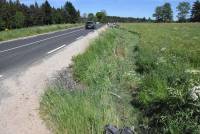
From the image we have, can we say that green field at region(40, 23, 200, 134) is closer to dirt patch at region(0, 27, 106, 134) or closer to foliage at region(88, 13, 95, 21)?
dirt patch at region(0, 27, 106, 134)

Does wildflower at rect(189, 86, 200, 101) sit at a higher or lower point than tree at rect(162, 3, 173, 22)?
higher

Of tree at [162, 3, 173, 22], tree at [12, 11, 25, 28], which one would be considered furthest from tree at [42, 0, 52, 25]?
tree at [162, 3, 173, 22]

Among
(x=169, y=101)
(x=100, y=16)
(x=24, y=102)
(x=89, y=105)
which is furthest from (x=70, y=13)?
(x=89, y=105)

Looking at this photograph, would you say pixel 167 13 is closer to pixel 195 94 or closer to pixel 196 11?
pixel 196 11

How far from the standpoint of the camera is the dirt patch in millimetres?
6198

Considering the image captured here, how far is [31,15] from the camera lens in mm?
97375

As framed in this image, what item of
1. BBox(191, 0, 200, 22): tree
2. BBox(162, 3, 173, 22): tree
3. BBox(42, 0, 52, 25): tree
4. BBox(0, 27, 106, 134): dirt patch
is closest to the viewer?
BBox(0, 27, 106, 134): dirt patch

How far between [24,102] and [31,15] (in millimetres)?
92813

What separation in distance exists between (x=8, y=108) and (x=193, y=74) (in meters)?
5.22

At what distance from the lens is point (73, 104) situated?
721 centimetres

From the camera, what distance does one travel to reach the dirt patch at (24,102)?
6.20 meters

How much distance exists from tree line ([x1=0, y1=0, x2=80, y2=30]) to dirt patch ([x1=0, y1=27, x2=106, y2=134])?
6783 centimetres

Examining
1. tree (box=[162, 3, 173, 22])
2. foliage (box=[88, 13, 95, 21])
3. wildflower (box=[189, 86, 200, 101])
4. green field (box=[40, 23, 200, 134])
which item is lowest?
foliage (box=[88, 13, 95, 21])

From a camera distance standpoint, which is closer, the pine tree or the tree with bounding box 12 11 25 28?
the tree with bounding box 12 11 25 28
